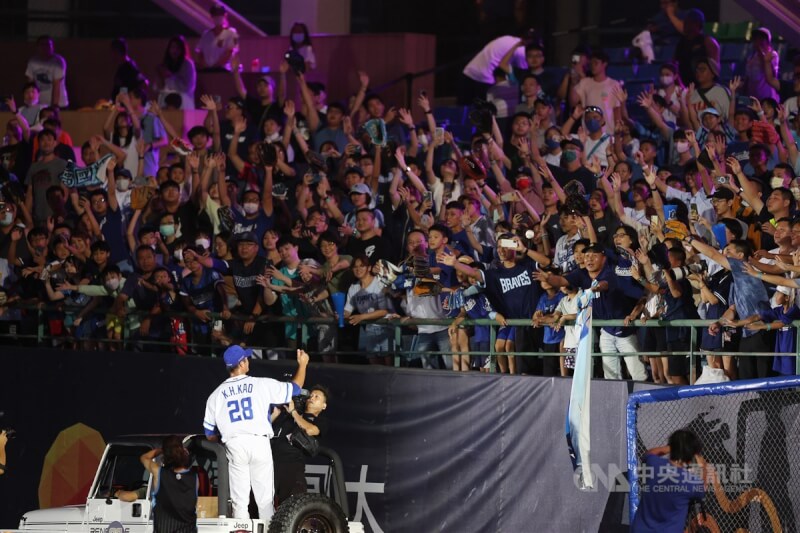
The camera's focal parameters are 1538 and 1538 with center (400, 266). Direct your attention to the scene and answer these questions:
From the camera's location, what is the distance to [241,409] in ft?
41.8

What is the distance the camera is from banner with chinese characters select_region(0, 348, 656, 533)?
45.9 ft

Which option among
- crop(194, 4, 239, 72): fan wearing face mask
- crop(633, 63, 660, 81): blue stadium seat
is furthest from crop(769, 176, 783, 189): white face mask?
crop(194, 4, 239, 72): fan wearing face mask

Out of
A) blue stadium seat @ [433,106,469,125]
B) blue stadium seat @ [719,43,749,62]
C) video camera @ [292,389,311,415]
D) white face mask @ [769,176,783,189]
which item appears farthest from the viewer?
blue stadium seat @ [433,106,469,125]

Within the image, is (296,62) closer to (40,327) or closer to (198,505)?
(40,327)

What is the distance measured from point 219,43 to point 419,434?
9595 mm

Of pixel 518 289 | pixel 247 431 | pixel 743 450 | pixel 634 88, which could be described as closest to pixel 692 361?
pixel 743 450

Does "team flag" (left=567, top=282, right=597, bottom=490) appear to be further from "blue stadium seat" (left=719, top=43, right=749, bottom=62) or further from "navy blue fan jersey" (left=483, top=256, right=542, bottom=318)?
"blue stadium seat" (left=719, top=43, right=749, bottom=62)

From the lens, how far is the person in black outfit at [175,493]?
12.2 m

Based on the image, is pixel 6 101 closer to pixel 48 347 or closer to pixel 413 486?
pixel 48 347

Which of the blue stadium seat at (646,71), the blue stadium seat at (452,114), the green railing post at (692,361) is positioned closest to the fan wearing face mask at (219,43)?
the blue stadium seat at (452,114)

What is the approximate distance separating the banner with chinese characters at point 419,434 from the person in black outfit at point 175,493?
2913 mm

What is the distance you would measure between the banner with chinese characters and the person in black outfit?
2.91 m

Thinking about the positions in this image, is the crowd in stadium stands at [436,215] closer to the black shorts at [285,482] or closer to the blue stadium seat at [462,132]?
the blue stadium seat at [462,132]

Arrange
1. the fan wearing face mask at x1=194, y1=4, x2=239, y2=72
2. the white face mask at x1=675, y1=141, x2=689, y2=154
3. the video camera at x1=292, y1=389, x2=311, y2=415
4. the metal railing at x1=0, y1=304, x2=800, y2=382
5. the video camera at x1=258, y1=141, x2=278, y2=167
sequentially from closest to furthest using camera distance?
the metal railing at x1=0, y1=304, x2=800, y2=382 → the video camera at x1=292, y1=389, x2=311, y2=415 → the white face mask at x1=675, y1=141, x2=689, y2=154 → the video camera at x1=258, y1=141, x2=278, y2=167 → the fan wearing face mask at x1=194, y1=4, x2=239, y2=72
